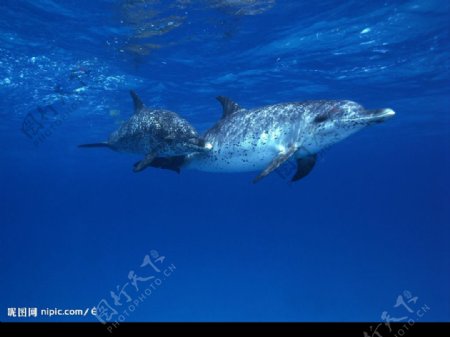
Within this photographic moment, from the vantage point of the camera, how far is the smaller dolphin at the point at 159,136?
9000 mm

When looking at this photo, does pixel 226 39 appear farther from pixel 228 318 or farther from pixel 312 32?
pixel 228 318

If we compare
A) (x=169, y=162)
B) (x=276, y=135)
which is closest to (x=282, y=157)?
(x=276, y=135)

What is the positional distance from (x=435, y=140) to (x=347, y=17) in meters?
44.5

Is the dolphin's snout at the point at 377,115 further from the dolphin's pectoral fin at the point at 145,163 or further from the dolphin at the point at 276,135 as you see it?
the dolphin's pectoral fin at the point at 145,163

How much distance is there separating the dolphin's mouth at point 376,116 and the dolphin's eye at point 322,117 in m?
0.56

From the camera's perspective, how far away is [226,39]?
17.3 metres

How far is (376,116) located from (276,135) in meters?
2.33

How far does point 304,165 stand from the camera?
870 centimetres

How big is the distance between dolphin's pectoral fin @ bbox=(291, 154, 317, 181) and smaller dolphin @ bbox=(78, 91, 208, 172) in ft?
7.77

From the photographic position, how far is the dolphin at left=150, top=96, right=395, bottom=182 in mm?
7254

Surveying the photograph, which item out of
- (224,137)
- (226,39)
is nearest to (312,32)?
(226,39)

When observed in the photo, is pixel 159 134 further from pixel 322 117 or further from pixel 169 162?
pixel 322 117

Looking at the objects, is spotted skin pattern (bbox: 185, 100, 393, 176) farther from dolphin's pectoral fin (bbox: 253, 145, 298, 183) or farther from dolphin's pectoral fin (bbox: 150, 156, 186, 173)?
dolphin's pectoral fin (bbox: 150, 156, 186, 173)

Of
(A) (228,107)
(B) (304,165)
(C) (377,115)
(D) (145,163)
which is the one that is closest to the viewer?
(C) (377,115)
